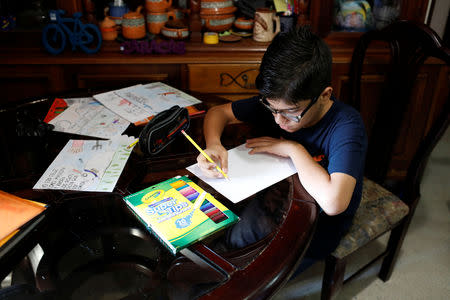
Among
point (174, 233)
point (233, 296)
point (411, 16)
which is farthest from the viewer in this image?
point (411, 16)

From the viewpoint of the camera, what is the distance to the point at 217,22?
6.75ft

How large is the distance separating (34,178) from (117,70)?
1066mm

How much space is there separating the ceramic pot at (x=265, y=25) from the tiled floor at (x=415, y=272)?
1.22 metres

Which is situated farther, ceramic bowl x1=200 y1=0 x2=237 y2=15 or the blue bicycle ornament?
ceramic bowl x1=200 y1=0 x2=237 y2=15

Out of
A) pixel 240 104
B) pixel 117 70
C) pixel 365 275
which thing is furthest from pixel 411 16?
pixel 117 70

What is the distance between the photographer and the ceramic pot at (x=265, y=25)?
1.94 metres

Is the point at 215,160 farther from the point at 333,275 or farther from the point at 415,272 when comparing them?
the point at 415,272

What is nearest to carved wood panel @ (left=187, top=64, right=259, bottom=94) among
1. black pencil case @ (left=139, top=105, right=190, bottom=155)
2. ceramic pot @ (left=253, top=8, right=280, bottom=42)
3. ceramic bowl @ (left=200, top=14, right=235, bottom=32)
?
ceramic pot @ (left=253, top=8, right=280, bottom=42)

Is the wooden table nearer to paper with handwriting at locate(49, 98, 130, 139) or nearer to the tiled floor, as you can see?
paper with handwriting at locate(49, 98, 130, 139)

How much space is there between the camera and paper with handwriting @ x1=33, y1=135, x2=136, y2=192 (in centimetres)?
95

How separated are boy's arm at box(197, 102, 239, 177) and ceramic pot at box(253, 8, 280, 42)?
2.70 ft

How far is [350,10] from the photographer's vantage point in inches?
77.8

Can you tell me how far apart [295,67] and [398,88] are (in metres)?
0.73

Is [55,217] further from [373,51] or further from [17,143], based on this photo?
[373,51]
